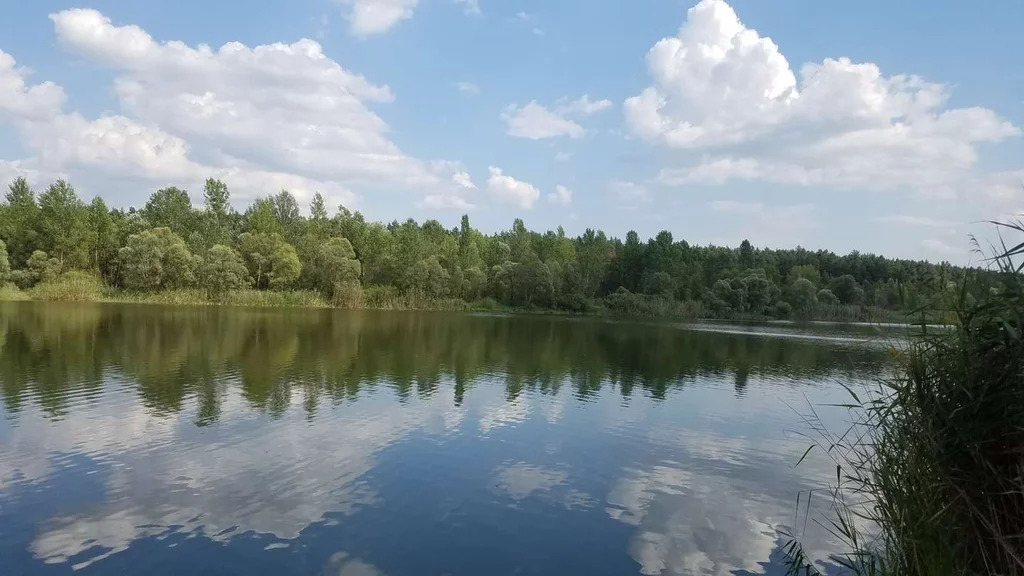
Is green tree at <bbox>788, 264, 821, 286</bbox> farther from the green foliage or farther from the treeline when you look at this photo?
the green foliage

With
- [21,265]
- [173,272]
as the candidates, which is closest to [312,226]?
[173,272]

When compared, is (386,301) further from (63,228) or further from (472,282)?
(63,228)

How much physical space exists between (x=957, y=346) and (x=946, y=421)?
68 centimetres

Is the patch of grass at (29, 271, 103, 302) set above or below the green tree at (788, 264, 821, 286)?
below

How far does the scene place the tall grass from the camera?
4746 mm

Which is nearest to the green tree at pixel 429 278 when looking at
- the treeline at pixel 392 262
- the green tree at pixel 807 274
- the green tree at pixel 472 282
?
the treeline at pixel 392 262

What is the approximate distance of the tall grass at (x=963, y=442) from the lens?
15.6 ft

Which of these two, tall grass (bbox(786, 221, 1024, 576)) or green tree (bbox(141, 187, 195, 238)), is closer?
tall grass (bbox(786, 221, 1024, 576))

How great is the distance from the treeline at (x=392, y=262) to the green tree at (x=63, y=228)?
127 mm

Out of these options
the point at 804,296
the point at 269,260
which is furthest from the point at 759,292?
the point at 269,260

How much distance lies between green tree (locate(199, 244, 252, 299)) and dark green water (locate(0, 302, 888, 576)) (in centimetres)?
4138

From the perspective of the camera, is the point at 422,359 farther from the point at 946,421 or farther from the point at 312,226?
the point at 312,226

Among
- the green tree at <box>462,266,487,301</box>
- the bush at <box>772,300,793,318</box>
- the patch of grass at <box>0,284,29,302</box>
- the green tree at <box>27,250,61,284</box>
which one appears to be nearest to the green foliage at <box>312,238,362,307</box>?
the green tree at <box>462,266,487,301</box>

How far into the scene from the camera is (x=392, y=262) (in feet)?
278
